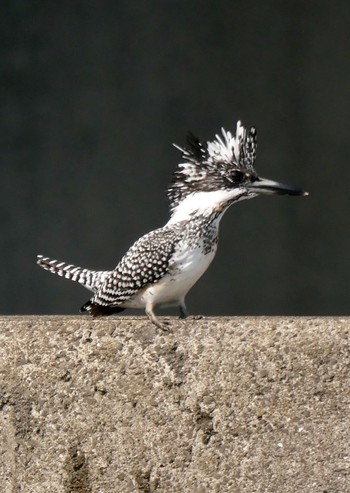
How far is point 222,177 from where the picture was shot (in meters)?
3.88

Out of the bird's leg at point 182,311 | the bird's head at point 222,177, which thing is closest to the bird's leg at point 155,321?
the bird's leg at point 182,311

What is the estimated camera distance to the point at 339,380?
11.0 feet

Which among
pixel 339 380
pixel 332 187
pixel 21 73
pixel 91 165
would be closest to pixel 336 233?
pixel 332 187

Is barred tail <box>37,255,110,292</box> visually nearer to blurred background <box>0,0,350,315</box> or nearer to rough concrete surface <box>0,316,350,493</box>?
rough concrete surface <box>0,316,350,493</box>

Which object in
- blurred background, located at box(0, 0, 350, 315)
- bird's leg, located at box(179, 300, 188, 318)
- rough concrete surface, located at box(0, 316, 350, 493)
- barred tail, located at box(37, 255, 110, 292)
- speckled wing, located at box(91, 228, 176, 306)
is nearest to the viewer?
rough concrete surface, located at box(0, 316, 350, 493)

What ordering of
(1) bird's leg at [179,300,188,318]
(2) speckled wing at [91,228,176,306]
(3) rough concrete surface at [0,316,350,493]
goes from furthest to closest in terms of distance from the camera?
1. (1) bird's leg at [179,300,188,318]
2. (2) speckled wing at [91,228,176,306]
3. (3) rough concrete surface at [0,316,350,493]

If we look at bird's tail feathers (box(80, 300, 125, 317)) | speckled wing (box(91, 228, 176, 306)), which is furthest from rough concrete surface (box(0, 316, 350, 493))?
bird's tail feathers (box(80, 300, 125, 317))

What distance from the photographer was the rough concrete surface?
336cm

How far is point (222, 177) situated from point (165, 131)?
3.68 m

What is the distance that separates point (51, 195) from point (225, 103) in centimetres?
98

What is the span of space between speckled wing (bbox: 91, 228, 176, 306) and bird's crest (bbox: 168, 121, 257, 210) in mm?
148

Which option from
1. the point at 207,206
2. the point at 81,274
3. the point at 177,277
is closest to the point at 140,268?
the point at 177,277

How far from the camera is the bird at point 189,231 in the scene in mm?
3818

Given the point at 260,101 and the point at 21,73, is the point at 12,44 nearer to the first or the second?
the point at 21,73
